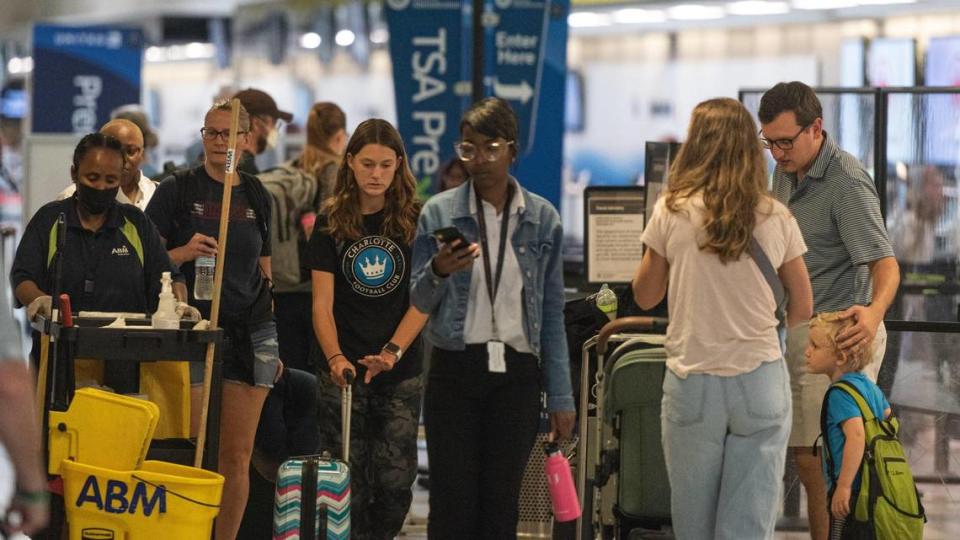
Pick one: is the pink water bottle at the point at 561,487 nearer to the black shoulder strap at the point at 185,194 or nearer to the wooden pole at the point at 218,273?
the wooden pole at the point at 218,273

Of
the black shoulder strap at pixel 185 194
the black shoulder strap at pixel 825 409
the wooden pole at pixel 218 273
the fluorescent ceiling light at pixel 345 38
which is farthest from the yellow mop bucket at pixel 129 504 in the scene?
the fluorescent ceiling light at pixel 345 38

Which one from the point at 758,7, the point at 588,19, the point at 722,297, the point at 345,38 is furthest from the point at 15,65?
the point at 722,297

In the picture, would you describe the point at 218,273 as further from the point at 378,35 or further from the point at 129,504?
the point at 378,35

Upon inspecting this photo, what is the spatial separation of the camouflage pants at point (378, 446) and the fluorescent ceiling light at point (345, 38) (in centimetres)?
1469

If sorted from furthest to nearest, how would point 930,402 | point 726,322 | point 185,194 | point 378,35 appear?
point 378,35 < point 930,402 < point 185,194 < point 726,322

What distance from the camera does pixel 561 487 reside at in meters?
4.48

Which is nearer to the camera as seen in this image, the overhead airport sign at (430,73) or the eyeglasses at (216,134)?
the eyeglasses at (216,134)

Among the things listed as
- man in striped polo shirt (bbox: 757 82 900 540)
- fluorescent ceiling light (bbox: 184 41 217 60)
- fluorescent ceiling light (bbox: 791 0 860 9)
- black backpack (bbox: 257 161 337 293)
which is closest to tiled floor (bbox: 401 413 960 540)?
black backpack (bbox: 257 161 337 293)

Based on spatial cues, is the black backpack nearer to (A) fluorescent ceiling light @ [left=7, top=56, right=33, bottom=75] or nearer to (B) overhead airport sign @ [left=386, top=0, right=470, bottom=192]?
(B) overhead airport sign @ [left=386, top=0, right=470, bottom=192]

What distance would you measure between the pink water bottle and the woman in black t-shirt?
59 centimetres

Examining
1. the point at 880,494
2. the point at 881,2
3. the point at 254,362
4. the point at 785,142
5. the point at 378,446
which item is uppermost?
the point at 881,2

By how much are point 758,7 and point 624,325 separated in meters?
9.85

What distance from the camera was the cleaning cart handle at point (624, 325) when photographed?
4.94 metres

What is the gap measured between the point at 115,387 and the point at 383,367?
855mm
